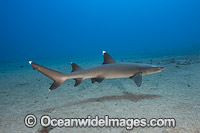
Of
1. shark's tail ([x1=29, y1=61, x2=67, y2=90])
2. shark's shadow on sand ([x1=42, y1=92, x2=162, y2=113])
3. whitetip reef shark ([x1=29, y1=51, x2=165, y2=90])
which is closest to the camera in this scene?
shark's tail ([x1=29, y1=61, x2=67, y2=90])

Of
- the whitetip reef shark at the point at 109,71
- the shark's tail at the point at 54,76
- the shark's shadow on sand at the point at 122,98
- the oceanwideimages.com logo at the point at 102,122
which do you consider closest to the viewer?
the oceanwideimages.com logo at the point at 102,122

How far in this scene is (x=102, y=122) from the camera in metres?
3.97

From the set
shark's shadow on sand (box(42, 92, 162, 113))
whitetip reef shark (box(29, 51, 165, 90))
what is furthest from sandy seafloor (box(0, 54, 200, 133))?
whitetip reef shark (box(29, 51, 165, 90))

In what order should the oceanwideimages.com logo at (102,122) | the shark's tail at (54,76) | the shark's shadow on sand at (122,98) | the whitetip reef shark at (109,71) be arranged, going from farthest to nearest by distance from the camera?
the shark's shadow on sand at (122,98) < the whitetip reef shark at (109,71) < the shark's tail at (54,76) < the oceanwideimages.com logo at (102,122)

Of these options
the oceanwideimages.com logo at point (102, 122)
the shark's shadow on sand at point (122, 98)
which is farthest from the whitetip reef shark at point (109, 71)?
the shark's shadow on sand at point (122, 98)

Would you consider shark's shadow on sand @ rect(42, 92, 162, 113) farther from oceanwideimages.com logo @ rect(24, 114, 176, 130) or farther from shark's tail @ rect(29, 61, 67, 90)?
shark's tail @ rect(29, 61, 67, 90)

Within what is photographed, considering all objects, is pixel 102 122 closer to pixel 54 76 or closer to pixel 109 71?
pixel 109 71

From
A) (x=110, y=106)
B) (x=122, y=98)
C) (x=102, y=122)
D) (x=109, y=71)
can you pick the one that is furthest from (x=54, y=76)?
(x=122, y=98)

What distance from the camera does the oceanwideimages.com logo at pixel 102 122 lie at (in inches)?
147

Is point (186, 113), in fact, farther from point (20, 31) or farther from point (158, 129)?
point (20, 31)

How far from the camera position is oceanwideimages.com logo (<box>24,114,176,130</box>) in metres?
3.73

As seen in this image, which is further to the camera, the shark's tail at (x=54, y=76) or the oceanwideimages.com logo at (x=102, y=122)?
the shark's tail at (x=54, y=76)

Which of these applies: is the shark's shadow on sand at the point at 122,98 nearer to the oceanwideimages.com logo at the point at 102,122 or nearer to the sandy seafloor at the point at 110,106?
the sandy seafloor at the point at 110,106

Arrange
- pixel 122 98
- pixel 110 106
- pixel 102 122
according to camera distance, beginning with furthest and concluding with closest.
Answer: pixel 122 98, pixel 110 106, pixel 102 122
